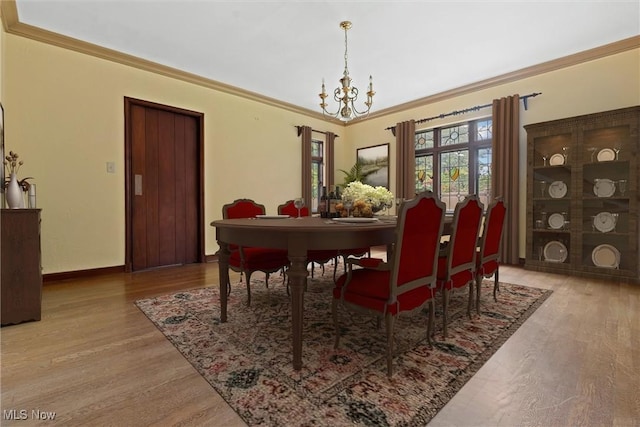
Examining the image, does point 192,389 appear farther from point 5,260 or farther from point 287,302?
point 5,260

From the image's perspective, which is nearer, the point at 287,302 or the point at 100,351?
the point at 100,351

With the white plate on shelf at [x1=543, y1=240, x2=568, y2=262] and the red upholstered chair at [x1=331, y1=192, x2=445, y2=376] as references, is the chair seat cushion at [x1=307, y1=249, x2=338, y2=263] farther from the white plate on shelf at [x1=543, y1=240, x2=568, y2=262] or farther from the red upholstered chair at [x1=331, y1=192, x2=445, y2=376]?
the white plate on shelf at [x1=543, y1=240, x2=568, y2=262]

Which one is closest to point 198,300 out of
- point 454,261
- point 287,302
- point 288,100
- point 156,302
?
point 156,302

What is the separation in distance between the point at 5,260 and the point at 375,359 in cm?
265

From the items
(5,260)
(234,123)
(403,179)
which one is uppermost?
(234,123)

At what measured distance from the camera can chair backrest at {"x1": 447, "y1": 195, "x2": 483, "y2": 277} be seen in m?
1.95

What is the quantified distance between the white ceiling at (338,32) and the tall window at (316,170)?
203 centimetres

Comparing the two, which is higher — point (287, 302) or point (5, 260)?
point (5, 260)

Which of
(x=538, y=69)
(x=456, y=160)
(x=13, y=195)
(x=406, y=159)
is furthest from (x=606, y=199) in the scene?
(x=13, y=195)

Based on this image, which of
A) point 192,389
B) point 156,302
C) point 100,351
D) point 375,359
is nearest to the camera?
point 192,389

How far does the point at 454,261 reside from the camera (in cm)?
203

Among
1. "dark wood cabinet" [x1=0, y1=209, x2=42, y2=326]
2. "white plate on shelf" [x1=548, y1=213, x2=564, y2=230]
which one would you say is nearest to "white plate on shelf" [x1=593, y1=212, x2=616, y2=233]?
"white plate on shelf" [x1=548, y1=213, x2=564, y2=230]

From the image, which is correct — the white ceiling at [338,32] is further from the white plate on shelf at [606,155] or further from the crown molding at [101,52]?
the white plate on shelf at [606,155]
